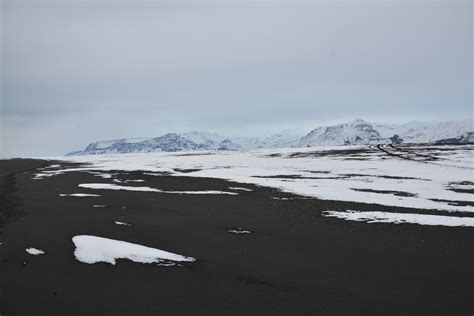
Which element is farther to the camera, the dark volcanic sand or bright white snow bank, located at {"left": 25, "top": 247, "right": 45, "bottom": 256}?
bright white snow bank, located at {"left": 25, "top": 247, "right": 45, "bottom": 256}

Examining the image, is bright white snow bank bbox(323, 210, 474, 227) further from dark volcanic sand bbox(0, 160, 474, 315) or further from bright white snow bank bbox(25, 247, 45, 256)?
bright white snow bank bbox(25, 247, 45, 256)

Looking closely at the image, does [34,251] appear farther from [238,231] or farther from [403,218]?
[403,218]

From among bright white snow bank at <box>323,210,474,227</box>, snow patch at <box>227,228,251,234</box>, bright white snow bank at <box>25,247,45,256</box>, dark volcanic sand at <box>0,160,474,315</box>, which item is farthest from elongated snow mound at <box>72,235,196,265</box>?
bright white snow bank at <box>323,210,474,227</box>

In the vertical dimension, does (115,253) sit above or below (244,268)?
above

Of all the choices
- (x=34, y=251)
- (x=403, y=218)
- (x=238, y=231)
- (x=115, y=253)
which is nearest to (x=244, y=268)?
(x=238, y=231)

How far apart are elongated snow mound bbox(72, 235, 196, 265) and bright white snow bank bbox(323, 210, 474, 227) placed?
7410mm

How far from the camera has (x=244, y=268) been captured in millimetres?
8320

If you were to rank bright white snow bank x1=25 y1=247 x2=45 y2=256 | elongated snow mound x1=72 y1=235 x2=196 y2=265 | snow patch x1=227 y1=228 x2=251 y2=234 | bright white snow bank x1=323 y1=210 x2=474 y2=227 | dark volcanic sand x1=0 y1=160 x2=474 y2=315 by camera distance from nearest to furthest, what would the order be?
dark volcanic sand x1=0 y1=160 x2=474 y2=315
elongated snow mound x1=72 y1=235 x2=196 y2=265
bright white snow bank x1=25 y1=247 x2=45 y2=256
snow patch x1=227 y1=228 x2=251 y2=234
bright white snow bank x1=323 y1=210 x2=474 y2=227

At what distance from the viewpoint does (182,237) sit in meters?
11.0

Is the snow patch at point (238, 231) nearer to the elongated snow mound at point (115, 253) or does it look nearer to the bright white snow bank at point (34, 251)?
the elongated snow mound at point (115, 253)

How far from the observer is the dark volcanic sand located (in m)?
6.54

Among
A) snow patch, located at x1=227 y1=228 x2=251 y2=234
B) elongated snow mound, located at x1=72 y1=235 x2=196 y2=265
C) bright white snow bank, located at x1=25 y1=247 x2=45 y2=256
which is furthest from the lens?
snow patch, located at x1=227 y1=228 x2=251 y2=234

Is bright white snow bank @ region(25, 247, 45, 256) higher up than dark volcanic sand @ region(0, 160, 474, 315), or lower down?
higher up

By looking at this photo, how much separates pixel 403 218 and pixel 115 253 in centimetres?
1077
